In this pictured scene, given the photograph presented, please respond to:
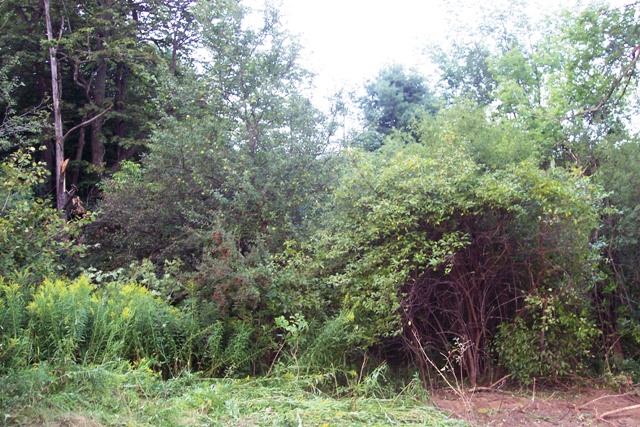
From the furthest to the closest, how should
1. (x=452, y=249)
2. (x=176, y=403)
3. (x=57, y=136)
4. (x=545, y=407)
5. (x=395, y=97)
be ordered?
(x=395, y=97), (x=57, y=136), (x=452, y=249), (x=545, y=407), (x=176, y=403)

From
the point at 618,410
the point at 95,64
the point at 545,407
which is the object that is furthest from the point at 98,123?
the point at 618,410

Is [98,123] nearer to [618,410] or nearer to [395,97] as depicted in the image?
[395,97]

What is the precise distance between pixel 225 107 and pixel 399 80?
520 inches

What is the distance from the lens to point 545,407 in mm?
6180

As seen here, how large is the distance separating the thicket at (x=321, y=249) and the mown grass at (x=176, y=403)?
36cm

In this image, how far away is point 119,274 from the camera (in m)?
8.57

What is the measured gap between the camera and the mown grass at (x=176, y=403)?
4.36m

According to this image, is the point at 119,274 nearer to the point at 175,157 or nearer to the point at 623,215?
the point at 175,157

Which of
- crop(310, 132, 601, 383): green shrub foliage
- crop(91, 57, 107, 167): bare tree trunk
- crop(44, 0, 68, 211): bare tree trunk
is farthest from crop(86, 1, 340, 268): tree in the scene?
crop(91, 57, 107, 167): bare tree trunk

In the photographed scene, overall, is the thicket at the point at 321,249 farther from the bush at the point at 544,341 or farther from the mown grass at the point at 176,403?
the mown grass at the point at 176,403

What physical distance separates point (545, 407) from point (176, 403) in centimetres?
419

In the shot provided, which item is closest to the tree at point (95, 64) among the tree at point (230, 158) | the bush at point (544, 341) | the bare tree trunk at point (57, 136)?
the bare tree trunk at point (57, 136)

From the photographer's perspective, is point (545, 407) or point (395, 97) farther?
point (395, 97)

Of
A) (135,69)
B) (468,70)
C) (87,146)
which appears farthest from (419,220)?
(468,70)
